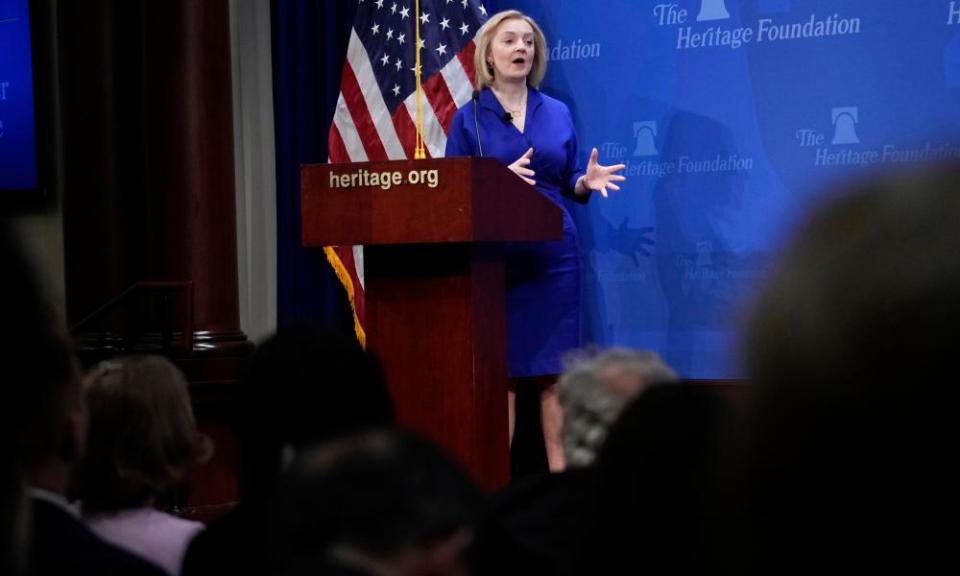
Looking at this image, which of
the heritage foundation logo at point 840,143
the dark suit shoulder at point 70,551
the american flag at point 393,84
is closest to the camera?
the dark suit shoulder at point 70,551

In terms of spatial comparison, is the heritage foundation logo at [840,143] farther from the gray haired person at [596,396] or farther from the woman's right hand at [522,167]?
the gray haired person at [596,396]

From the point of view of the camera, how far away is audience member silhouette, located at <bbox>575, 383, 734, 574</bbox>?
56.2 inches

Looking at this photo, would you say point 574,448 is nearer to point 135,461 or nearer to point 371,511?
point 135,461

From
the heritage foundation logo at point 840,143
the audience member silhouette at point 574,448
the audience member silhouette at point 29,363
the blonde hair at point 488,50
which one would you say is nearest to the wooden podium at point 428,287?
the blonde hair at point 488,50

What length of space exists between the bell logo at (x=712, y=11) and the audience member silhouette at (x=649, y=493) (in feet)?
14.0

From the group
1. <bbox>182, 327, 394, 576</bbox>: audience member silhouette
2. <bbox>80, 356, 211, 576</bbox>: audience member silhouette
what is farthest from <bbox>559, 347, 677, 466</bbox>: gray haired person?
<bbox>80, 356, 211, 576</bbox>: audience member silhouette

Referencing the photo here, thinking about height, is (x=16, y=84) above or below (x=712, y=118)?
above

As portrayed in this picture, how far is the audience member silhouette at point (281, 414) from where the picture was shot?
192 centimetres

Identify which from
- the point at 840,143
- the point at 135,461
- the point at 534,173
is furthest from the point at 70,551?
the point at 840,143

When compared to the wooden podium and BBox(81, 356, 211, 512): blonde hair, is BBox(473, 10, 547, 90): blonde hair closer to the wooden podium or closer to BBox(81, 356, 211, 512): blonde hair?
the wooden podium

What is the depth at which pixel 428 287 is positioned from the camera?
3.92 m

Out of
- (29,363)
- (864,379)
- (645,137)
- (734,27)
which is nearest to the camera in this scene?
(864,379)

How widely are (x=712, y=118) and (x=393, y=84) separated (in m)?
1.55

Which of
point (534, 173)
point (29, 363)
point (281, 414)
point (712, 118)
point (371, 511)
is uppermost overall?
point (712, 118)
